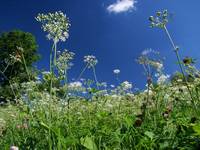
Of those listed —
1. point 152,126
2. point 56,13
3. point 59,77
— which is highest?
point 56,13

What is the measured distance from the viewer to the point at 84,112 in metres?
8.26

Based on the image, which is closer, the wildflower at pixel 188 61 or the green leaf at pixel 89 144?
the green leaf at pixel 89 144

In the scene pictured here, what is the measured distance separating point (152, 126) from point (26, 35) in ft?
222

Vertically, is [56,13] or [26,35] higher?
[26,35]

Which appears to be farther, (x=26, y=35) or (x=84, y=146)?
(x=26, y=35)

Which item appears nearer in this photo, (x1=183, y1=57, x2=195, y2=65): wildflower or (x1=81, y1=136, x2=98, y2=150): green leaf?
(x1=81, y1=136, x2=98, y2=150): green leaf

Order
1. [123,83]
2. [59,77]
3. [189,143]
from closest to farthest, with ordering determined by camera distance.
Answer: [189,143], [59,77], [123,83]

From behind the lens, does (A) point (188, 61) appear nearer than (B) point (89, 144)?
No

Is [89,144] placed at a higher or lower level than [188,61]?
lower

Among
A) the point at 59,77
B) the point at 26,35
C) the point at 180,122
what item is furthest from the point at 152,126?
the point at 26,35

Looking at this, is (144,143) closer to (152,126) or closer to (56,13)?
(152,126)

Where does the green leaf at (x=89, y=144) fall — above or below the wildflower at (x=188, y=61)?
below

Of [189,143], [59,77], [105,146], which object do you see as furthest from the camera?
[59,77]

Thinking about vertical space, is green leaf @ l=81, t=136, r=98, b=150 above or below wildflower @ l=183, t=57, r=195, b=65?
below
